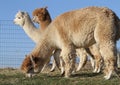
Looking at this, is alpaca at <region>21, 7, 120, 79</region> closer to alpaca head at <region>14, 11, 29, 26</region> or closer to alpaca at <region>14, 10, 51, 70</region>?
alpaca at <region>14, 10, 51, 70</region>

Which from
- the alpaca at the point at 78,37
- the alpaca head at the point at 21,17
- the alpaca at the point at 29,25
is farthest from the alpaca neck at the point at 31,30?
the alpaca at the point at 78,37

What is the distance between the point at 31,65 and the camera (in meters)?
10.3

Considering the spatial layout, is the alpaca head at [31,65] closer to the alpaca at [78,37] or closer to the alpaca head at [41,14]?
the alpaca at [78,37]

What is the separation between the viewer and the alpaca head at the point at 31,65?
1018 cm

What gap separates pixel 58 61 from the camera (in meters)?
12.2

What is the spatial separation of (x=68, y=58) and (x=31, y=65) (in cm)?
103

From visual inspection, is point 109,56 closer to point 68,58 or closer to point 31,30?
point 68,58

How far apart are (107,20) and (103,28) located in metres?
0.26

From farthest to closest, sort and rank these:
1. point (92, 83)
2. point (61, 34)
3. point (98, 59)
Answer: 1. point (98, 59)
2. point (61, 34)
3. point (92, 83)

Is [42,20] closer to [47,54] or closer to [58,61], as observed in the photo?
[58,61]

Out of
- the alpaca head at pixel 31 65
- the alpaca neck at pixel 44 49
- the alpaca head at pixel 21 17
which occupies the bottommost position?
the alpaca head at pixel 31 65

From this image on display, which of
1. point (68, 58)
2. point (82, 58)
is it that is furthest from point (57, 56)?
point (68, 58)

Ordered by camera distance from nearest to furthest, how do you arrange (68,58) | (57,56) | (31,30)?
(68,58) < (57,56) < (31,30)

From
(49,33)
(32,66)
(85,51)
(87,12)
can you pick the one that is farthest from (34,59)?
(85,51)
